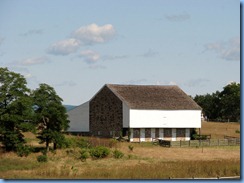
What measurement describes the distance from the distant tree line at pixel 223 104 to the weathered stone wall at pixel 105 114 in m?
27.0

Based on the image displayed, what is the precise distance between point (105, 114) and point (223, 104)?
33.0 metres

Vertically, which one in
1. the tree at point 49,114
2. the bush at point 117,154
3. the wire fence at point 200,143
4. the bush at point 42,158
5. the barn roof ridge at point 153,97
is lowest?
the bush at point 42,158

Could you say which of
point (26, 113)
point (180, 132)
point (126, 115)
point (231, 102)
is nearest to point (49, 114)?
point (26, 113)

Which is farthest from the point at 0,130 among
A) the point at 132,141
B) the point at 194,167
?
the point at 132,141

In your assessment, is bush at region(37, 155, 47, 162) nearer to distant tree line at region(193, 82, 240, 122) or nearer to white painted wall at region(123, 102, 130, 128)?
white painted wall at region(123, 102, 130, 128)

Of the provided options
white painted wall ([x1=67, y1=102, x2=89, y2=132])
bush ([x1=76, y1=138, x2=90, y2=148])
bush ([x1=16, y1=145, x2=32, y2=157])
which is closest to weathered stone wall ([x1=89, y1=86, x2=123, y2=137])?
white painted wall ([x1=67, y1=102, x2=89, y2=132])

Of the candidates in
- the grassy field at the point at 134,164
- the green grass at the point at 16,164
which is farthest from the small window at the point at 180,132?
Answer: the green grass at the point at 16,164

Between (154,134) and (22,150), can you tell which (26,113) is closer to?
(22,150)

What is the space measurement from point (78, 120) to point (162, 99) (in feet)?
31.1

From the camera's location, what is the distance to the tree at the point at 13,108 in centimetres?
3119

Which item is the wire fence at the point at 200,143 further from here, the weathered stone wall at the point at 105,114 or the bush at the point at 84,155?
the bush at the point at 84,155

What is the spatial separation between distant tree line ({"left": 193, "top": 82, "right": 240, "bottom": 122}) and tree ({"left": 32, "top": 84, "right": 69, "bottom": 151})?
139 feet

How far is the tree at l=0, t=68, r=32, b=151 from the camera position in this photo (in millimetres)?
31188

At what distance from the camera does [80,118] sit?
173 feet
